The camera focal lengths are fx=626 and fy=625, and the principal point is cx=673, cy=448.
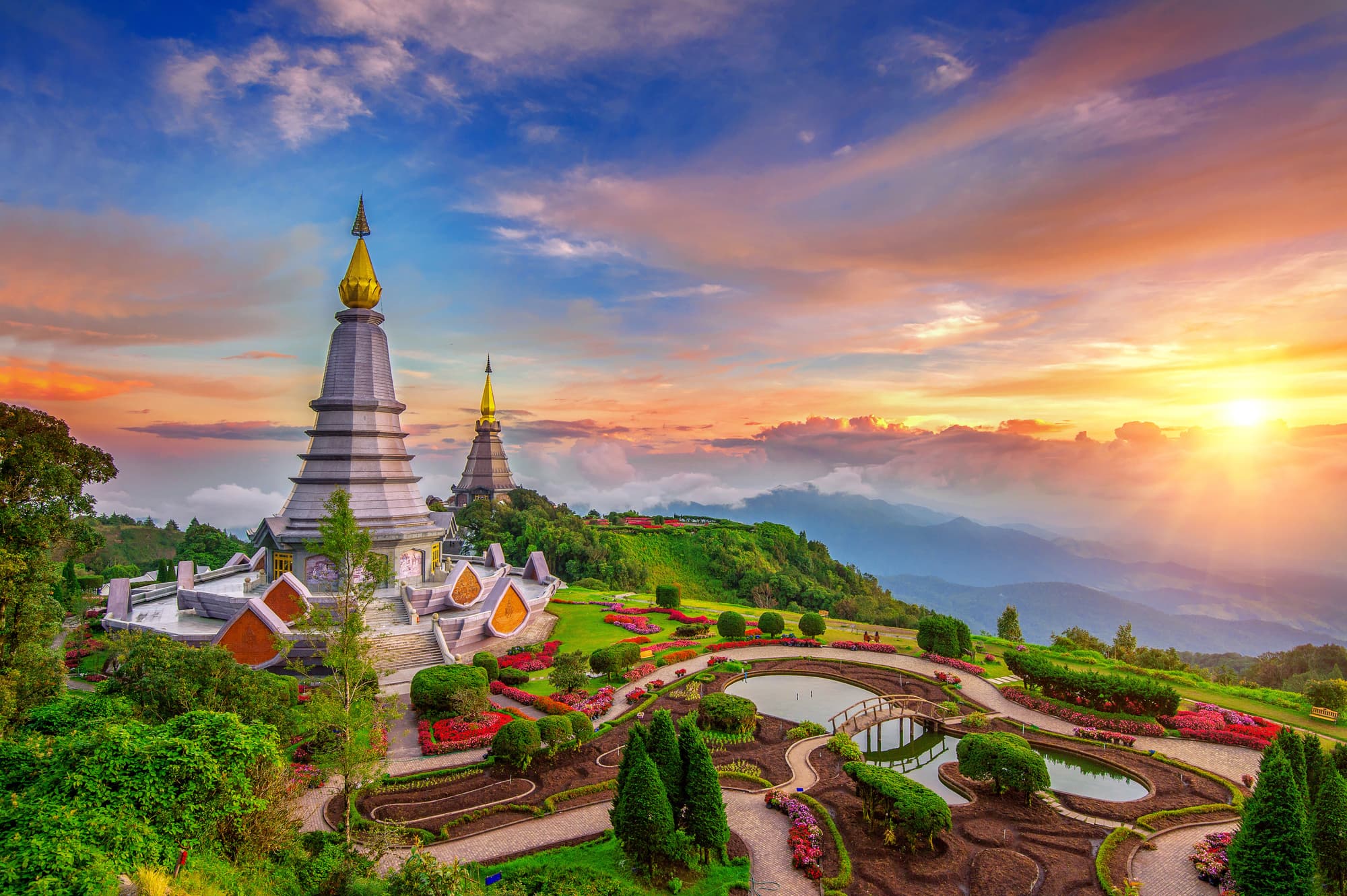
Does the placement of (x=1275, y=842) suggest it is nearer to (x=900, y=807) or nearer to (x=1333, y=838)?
(x=1333, y=838)

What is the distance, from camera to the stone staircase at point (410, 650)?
90.7ft

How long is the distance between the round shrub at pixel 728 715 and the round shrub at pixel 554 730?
17.0 feet

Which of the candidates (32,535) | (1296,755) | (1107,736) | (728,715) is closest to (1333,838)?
(1296,755)

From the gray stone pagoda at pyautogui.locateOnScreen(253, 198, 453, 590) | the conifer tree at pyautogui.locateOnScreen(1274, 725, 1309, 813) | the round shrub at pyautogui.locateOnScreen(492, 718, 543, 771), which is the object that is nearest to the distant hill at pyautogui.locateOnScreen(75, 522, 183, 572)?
A: the gray stone pagoda at pyautogui.locateOnScreen(253, 198, 453, 590)

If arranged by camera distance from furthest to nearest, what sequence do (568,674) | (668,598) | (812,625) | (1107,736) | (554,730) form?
(668,598) → (812,625) → (568,674) → (1107,736) → (554,730)

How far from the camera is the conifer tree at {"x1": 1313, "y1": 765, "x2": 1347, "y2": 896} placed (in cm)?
1284

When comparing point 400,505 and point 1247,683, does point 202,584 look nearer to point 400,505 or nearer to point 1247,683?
point 400,505

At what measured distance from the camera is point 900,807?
15148 mm

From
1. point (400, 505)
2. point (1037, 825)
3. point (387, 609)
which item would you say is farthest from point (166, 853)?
point (400, 505)

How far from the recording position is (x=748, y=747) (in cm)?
2123

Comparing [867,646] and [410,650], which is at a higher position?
[410,650]

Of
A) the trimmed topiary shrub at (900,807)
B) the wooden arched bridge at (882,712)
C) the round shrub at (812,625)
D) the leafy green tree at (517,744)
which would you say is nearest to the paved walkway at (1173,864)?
the trimmed topiary shrub at (900,807)

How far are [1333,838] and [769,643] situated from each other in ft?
76.4

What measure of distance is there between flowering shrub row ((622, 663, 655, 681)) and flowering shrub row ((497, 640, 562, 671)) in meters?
3.80
